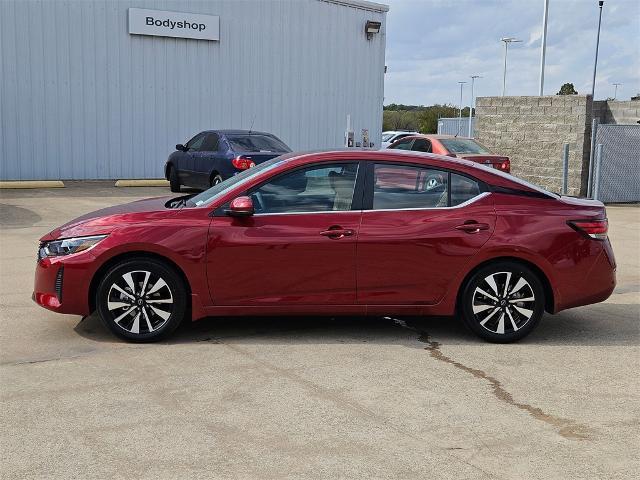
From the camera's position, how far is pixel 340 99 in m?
25.3

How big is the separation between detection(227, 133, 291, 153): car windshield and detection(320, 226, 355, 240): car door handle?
10.1 metres

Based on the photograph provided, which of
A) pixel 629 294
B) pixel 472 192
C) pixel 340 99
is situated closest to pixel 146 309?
pixel 472 192

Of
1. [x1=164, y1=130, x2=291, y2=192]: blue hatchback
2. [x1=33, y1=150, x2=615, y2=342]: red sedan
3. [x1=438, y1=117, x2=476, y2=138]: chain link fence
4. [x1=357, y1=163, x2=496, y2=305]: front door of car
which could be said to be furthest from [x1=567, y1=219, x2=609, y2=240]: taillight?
[x1=438, y1=117, x2=476, y2=138]: chain link fence

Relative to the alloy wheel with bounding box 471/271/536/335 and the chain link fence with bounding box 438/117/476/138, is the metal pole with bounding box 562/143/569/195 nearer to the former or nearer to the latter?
the alloy wheel with bounding box 471/271/536/335

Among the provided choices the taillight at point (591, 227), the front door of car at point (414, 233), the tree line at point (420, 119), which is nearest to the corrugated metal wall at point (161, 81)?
the front door of car at point (414, 233)

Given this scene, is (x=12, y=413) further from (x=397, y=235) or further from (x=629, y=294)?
(x=629, y=294)

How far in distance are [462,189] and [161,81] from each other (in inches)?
686

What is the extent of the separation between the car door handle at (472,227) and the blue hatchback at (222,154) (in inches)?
378

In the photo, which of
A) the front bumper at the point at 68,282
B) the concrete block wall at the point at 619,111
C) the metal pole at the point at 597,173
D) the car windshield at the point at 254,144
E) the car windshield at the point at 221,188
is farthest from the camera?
the concrete block wall at the point at 619,111

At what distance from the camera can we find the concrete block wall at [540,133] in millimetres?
19594

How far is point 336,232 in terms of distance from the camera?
6117 mm

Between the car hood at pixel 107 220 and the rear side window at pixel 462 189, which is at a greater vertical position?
the rear side window at pixel 462 189

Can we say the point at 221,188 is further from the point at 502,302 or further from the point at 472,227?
the point at 502,302

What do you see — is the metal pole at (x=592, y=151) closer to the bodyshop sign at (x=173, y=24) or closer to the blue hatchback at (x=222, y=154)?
the blue hatchback at (x=222, y=154)
